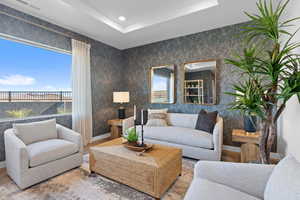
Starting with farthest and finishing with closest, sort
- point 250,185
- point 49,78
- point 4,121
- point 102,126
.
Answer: point 102,126 → point 49,78 → point 4,121 → point 250,185

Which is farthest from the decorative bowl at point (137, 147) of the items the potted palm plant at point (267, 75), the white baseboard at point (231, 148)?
the white baseboard at point (231, 148)

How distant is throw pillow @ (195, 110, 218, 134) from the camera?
2672mm

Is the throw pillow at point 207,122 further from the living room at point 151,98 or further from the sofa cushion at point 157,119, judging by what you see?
the sofa cushion at point 157,119

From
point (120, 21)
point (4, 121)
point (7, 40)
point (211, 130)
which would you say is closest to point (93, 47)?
point (120, 21)

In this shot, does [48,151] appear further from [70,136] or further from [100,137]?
[100,137]

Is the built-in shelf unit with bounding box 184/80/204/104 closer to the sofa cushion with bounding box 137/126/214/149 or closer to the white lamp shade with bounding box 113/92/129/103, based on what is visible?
the sofa cushion with bounding box 137/126/214/149

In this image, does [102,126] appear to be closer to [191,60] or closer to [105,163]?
[105,163]

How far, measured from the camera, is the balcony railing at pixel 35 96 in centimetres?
248

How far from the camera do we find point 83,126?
132 inches

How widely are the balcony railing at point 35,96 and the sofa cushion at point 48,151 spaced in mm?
1098

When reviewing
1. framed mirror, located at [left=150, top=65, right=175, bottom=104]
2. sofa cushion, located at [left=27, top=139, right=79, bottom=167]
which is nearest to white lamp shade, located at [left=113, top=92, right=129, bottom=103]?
framed mirror, located at [left=150, top=65, right=175, bottom=104]

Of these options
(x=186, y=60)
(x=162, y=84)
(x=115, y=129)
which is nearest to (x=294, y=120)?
(x=186, y=60)

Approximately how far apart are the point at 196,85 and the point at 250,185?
253 centimetres

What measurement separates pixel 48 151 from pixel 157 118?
2091 millimetres
